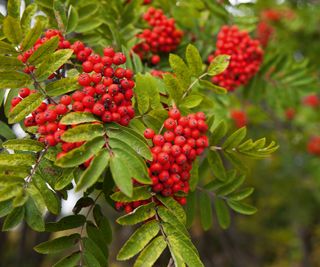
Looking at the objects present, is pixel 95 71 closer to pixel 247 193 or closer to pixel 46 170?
pixel 46 170

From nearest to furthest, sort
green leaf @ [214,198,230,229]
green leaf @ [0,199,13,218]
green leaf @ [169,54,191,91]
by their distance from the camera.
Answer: green leaf @ [0,199,13,218] < green leaf @ [169,54,191,91] < green leaf @ [214,198,230,229]

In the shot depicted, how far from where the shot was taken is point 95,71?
1.62 metres

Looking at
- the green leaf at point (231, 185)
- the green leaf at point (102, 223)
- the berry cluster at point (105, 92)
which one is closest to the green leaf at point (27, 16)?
the berry cluster at point (105, 92)

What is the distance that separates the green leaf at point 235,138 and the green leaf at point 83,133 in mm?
700

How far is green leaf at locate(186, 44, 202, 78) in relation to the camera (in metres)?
1.86

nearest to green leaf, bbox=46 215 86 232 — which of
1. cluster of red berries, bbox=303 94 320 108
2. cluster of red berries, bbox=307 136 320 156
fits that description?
cluster of red berries, bbox=307 136 320 156

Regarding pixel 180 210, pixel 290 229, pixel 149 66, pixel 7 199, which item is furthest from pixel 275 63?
Result: pixel 290 229

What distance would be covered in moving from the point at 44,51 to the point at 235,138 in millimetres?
948

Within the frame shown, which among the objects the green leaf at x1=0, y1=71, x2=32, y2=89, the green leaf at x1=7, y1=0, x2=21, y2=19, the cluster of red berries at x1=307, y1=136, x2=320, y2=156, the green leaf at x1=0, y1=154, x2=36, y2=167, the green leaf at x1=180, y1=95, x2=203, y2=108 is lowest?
the cluster of red berries at x1=307, y1=136, x2=320, y2=156

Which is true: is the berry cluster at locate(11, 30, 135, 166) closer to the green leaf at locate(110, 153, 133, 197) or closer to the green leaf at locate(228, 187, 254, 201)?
the green leaf at locate(110, 153, 133, 197)

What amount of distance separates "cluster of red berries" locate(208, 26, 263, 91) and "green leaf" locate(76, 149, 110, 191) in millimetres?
1296

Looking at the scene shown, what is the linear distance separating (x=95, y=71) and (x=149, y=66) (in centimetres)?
97

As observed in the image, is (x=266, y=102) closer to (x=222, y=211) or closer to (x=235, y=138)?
(x=222, y=211)

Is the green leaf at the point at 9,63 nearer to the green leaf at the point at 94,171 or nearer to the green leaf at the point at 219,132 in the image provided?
the green leaf at the point at 94,171
